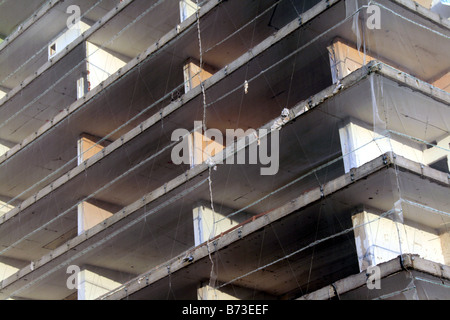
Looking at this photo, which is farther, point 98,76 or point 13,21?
point 13,21

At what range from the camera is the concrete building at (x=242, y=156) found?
20.3 meters

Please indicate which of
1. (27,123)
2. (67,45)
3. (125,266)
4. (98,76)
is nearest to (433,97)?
Answer: (125,266)

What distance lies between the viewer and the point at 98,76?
3108cm

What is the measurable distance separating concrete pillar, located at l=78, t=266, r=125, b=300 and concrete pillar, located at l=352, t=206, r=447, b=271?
10281 millimetres

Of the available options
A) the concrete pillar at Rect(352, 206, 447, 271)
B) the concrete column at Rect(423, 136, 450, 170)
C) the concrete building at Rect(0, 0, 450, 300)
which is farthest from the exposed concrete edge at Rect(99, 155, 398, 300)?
the concrete column at Rect(423, 136, 450, 170)

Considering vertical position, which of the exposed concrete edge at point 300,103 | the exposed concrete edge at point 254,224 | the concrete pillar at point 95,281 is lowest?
the exposed concrete edge at point 254,224

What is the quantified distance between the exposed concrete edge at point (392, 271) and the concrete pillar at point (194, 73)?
980cm

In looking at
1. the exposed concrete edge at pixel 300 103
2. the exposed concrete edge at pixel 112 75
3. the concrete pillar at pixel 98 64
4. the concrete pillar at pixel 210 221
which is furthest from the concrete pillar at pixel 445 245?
the concrete pillar at pixel 98 64

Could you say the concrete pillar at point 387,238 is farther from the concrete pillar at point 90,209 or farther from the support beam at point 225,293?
the concrete pillar at point 90,209

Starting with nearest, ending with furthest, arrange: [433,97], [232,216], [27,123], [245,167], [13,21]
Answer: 1. [433,97]
2. [245,167]
3. [232,216]
4. [27,123]
5. [13,21]

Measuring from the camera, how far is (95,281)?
27.6m

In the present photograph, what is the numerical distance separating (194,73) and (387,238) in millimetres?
9742

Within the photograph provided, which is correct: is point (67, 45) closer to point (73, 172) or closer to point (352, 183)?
point (73, 172)
